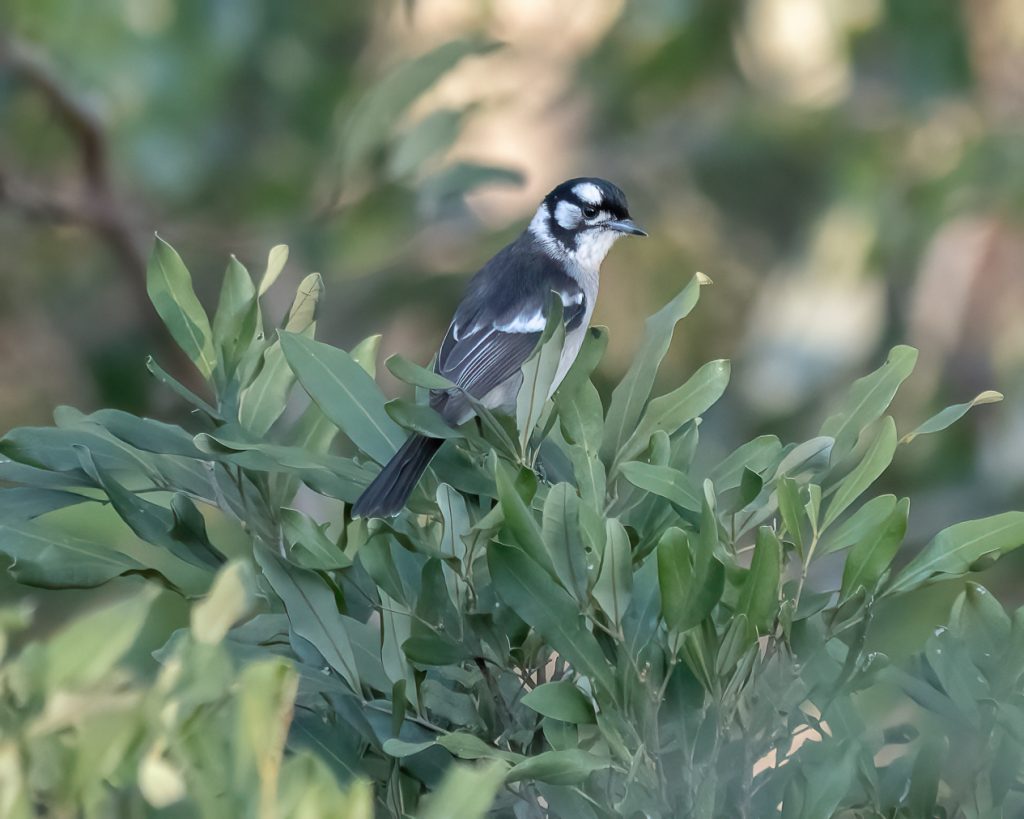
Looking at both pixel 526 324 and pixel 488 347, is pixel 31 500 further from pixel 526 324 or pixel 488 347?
pixel 526 324

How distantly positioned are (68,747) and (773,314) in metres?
5.95

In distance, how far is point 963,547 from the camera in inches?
59.4

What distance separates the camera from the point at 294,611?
1.47m

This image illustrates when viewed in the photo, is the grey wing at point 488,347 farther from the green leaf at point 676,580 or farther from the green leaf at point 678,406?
the green leaf at point 676,580

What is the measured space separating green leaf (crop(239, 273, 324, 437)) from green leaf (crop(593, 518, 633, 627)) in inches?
19.3

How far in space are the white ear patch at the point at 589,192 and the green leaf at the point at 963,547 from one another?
10.4 feet

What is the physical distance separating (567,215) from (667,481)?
10.8 ft

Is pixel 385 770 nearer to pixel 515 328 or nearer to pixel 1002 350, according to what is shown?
pixel 515 328

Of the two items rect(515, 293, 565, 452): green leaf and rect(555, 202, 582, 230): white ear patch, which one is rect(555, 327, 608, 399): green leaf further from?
rect(555, 202, 582, 230): white ear patch

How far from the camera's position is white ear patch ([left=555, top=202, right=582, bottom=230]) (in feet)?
15.4

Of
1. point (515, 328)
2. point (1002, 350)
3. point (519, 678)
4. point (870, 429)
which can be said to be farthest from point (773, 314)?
point (519, 678)

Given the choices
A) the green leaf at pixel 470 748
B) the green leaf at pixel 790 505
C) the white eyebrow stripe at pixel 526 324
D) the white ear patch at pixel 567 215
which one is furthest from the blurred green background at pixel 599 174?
the green leaf at pixel 470 748

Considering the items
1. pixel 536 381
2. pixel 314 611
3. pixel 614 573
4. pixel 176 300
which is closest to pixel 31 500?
pixel 176 300

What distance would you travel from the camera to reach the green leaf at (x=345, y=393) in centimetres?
160
